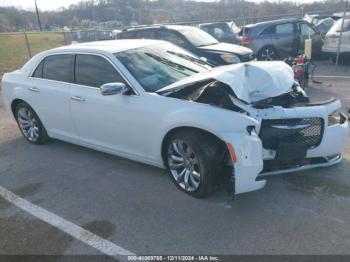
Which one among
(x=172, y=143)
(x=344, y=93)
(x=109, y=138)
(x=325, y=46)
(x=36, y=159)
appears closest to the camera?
(x=172, y=143)

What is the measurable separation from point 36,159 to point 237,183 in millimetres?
3272

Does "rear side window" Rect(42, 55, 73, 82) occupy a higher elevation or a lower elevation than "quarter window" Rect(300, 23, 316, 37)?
higher

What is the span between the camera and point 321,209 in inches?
134

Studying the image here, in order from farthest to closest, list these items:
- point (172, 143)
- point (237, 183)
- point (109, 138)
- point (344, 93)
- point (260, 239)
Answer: point (344, 93) → point (109, 138) → point (172, 143) → point (237, 183) → point (260, 239)

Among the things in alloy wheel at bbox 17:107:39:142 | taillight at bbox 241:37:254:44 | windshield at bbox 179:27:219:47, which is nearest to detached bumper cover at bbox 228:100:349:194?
alloy wheel at bbox 17:107:39:142

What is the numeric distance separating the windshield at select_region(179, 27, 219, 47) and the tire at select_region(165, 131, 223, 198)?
21.1 ft

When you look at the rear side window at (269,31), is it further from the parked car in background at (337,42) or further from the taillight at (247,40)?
the parked car in background at (337,42)

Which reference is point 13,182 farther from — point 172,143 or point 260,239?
point 260,239

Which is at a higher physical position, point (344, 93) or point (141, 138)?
point (141, 138)

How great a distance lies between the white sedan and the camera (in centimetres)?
344

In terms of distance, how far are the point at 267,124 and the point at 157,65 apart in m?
1.66

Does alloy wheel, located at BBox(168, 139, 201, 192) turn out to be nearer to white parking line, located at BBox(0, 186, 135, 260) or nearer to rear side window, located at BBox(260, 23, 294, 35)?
white parking line, located at BBox(0, 186, 135, 260)


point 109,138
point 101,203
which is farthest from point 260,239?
point 109,138

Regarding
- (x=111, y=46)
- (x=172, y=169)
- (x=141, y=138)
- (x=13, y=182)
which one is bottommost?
(x=13, y=182)
